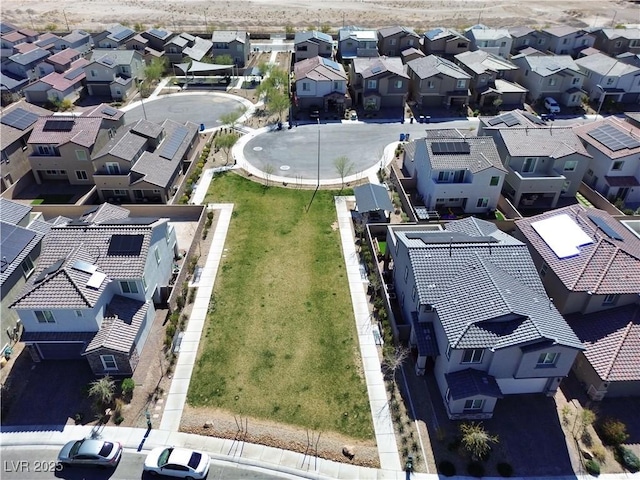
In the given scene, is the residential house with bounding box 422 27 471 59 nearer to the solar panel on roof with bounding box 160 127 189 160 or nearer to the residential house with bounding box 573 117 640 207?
the residential house with bounding box 573 117 640 207

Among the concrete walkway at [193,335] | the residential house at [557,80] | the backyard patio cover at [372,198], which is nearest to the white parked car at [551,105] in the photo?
the residential house at [557,80]

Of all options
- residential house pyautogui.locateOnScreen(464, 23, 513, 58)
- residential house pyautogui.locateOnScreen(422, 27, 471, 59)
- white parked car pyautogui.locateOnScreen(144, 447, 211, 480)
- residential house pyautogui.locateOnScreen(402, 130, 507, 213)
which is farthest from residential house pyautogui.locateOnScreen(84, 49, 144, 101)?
white parked car pyautogui.locateOnScreen(144, 447, 211, 480)

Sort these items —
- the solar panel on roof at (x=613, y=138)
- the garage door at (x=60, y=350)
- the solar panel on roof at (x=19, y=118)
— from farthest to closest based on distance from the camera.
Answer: the solar panel on roof at (x=19, y=118) → the solar panel on roof at (x=613, y=138) → the garage door at (x=60, y=350)

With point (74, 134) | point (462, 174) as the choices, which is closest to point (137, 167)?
point (74, 134)

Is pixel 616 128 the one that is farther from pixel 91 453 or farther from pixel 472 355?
pixel 91 453

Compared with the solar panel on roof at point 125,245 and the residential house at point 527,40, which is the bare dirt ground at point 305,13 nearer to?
the residential house at point 527,40

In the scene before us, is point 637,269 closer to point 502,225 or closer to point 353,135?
point 502,225
